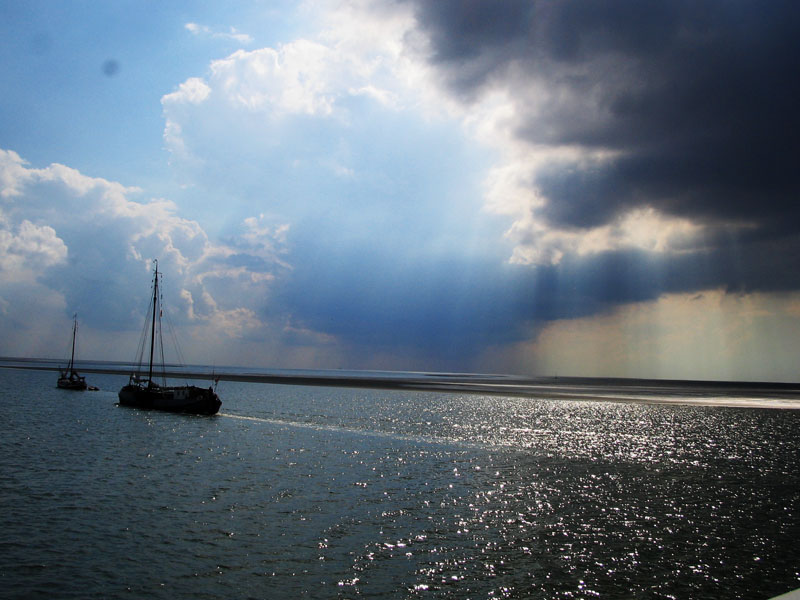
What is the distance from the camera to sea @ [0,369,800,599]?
1841 cm

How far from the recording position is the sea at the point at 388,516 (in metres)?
18.4

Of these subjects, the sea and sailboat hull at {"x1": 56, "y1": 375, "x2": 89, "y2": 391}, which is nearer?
the sea

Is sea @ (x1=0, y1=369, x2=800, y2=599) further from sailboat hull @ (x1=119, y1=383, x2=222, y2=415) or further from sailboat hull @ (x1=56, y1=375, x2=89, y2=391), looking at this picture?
sailboat hull @ (x1=56, y1=375, x2=89, y2=391)

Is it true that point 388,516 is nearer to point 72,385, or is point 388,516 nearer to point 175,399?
point 175,399

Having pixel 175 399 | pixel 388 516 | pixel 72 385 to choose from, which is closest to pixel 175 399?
pixel 175 399

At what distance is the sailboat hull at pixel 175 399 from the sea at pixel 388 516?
55.4 ft

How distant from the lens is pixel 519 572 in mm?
19469

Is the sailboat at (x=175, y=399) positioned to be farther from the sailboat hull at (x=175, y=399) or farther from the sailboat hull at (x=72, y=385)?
the sailboat hull at (x=72, y=385)

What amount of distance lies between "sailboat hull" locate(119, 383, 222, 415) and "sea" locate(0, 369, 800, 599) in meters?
16.9

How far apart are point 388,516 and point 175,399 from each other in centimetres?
6087

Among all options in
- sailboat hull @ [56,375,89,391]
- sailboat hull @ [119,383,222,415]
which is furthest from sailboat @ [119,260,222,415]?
sailboat hull @ [56,375,89,391]

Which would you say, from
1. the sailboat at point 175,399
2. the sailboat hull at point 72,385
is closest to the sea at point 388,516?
the sailboat at point 175,399

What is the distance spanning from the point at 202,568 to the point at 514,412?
74.4m

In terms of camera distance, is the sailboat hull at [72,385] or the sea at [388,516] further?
the sailboat hull at [72,385]
